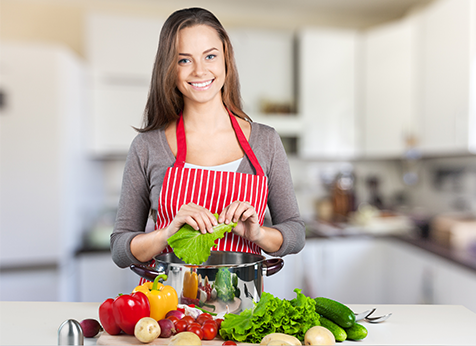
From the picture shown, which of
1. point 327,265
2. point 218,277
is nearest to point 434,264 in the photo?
point 327,265

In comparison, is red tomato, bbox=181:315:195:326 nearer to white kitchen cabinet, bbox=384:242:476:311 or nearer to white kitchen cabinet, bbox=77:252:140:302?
white kitchen cabinet, bbox=384:242:476:311

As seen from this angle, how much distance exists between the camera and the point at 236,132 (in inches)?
46.8

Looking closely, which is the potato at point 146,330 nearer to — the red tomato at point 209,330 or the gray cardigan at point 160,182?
the red tomato at point 209,330

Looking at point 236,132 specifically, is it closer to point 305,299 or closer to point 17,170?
point 305,299

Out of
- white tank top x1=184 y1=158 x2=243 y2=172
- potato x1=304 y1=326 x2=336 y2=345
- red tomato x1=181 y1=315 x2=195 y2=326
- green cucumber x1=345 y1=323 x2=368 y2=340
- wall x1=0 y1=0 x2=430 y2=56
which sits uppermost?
wall x1=0 y1=0 x2=430 y2=56

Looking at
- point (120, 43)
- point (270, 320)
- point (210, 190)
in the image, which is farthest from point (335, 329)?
point (120, 43)

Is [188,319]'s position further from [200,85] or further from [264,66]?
[264,66]

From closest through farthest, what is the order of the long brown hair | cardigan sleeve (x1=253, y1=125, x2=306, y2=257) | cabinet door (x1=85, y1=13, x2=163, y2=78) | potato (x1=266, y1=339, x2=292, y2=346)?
potato (x1=266, y1=339, x2=292, y2=346)
the long brown hair
cardigan sleeve (x1=253, y1=125, x2=306, y2=257)
cabinet door (x1=85, y1=13, x2=163, y2=78)

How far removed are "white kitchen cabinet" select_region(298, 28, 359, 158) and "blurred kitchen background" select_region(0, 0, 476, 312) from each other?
0.04 ft

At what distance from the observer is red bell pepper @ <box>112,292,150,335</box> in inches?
31.2

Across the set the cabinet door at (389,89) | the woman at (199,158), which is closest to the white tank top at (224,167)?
the woman at (199,158)

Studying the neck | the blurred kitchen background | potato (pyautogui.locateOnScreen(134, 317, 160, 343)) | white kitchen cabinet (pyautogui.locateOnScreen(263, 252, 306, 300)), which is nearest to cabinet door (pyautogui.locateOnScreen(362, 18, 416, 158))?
the blurred kitchen background

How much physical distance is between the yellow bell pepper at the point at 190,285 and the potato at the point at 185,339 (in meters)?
0.08

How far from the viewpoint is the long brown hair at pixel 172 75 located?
106 cm
